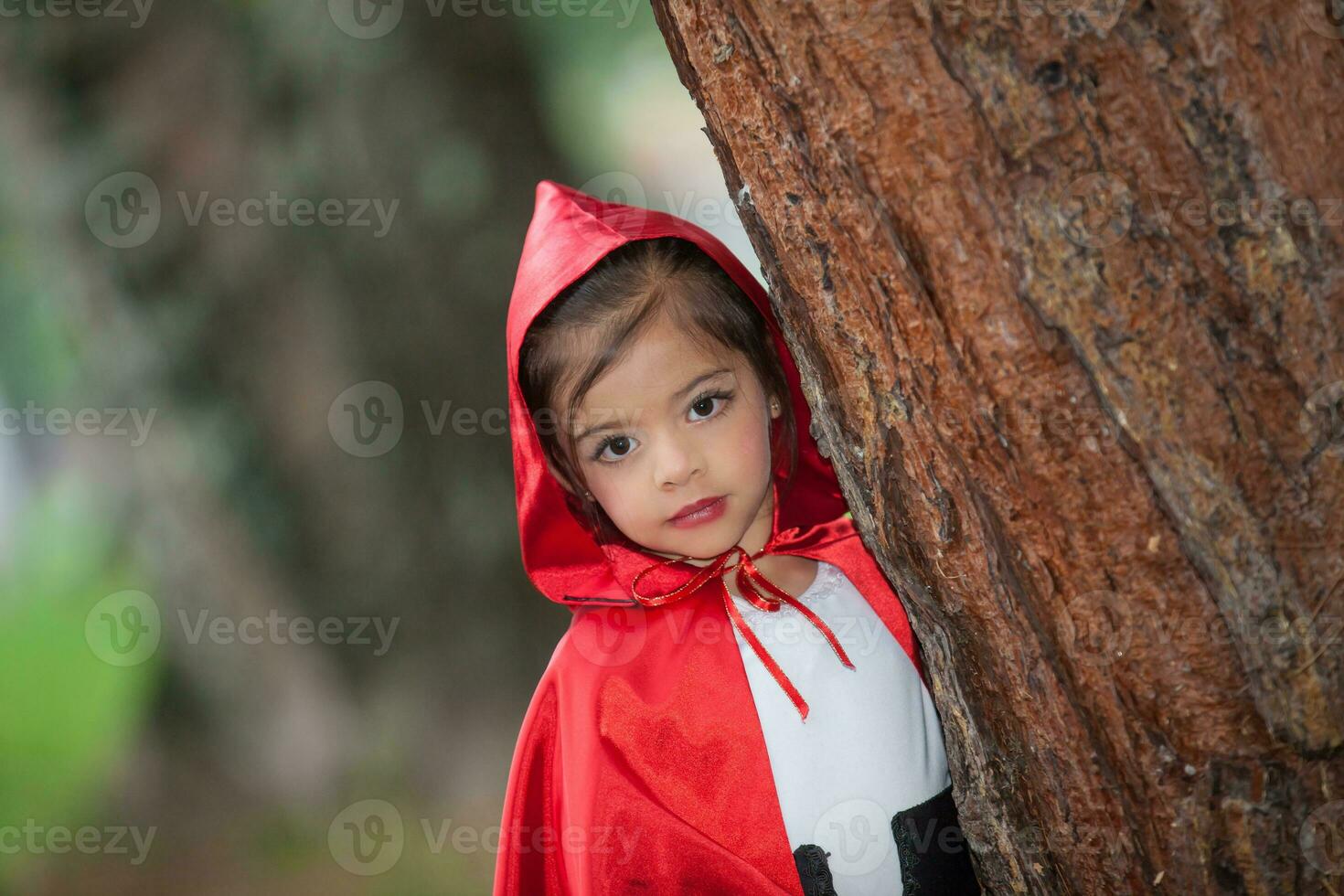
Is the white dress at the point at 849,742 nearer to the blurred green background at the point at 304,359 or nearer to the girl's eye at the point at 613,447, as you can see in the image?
the girl's eye at the point at 613,447

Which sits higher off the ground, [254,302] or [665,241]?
[254,302]

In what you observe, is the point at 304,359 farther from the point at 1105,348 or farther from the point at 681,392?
the point at 1105,348

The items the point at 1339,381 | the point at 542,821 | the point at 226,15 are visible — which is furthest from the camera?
the point at 226,15

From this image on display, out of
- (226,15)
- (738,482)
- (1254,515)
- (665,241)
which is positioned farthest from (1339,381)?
(226,15)

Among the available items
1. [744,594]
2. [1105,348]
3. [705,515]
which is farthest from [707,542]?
[1105,348]

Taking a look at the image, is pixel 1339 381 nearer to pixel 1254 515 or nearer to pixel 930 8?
pixel 1254 515

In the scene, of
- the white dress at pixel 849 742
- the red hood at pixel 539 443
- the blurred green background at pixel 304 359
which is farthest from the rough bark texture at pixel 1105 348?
the blurred green background at pixel 304 359

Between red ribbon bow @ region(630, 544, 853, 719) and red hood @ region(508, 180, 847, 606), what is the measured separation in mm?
73

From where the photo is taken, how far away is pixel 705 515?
1604mm

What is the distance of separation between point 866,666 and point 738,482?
36 centimetres

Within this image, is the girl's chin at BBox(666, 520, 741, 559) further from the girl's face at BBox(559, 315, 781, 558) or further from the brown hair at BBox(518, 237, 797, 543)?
the brown hair at BBox(518, 237, 797, 543)

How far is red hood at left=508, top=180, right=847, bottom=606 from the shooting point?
5.42ft

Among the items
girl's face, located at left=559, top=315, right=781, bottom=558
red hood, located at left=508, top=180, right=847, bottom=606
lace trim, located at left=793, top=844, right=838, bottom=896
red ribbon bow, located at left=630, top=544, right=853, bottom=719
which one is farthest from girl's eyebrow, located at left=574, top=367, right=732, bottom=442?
lace trim, located at left=793, top=844, right=838, bottom=896

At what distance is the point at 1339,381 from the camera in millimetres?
982
